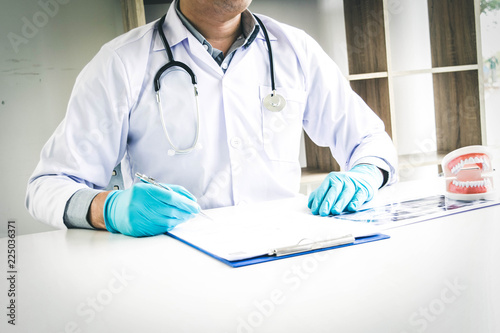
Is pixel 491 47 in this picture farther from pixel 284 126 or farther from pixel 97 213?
pixel 97 213

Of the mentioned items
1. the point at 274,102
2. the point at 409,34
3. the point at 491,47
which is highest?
the point at 409,34

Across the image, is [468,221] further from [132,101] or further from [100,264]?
[132,101]

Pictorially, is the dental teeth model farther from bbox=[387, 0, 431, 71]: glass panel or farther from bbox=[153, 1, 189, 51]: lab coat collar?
bbox=[387, 0, 431, 71]: glass panel

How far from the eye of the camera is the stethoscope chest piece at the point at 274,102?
148 centimetres

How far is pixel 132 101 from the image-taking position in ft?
4.51

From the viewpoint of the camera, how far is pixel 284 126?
1557mm

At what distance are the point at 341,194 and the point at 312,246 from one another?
0.36m

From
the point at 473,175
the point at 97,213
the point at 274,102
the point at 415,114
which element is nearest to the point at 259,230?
the point at 97,213

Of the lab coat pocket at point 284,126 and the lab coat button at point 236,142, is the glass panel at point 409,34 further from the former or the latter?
the lab coat button at point 236,142

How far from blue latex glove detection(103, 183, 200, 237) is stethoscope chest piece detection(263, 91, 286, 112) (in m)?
0.58

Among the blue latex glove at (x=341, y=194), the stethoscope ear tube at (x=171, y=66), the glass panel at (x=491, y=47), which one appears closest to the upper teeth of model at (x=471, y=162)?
the blue latex glove at (x=341, y=194)

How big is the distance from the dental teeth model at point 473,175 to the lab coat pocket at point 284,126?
60cm

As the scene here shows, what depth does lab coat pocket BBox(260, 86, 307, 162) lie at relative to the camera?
1.50 meters

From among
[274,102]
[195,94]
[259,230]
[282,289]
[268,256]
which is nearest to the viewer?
[282,289]
